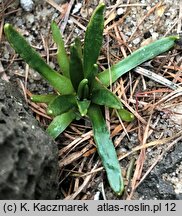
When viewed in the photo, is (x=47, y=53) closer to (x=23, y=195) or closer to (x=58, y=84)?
(x=58, y=84)

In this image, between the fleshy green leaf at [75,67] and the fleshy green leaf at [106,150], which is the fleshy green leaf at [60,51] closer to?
the fleshy green leaf at [75,67]

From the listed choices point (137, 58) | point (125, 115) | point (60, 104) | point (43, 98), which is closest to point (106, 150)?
point (125, 115)

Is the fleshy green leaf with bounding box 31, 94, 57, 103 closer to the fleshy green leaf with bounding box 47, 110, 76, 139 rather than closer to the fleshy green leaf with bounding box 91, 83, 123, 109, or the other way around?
the fleshy green leaf with bounding box 47, 110, 76, 139

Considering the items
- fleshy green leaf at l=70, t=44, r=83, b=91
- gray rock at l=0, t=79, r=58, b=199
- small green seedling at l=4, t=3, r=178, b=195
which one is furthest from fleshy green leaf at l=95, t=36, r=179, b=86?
gray rock at l=0, t=79, r=58, b=199

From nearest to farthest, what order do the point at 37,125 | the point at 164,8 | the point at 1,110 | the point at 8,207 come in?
the point at 8,207 < the point at 1,110 < the point at 37,125 < the point at 164,8

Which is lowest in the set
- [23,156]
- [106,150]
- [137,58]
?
[23,156]

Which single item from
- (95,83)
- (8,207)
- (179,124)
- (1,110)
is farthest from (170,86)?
(8,207)

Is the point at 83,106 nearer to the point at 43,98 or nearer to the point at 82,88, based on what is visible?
the point at 82,88

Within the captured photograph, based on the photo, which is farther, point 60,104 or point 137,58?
point 137,58
